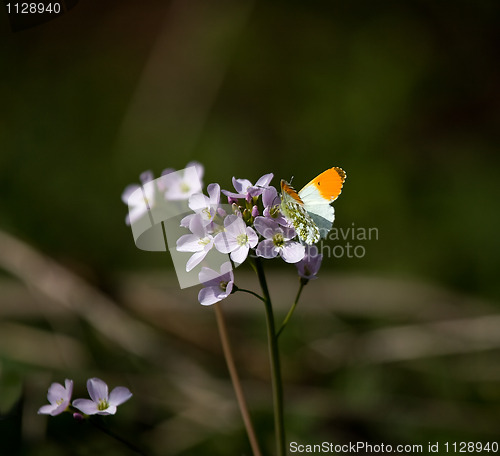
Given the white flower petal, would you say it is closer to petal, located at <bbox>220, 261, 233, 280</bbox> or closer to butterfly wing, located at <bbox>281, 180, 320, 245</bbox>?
petal, located at <bbox>220, 261, 233, 280</bbox>

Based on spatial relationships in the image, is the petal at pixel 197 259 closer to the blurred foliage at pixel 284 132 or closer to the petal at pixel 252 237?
the petal at pixel 252 237

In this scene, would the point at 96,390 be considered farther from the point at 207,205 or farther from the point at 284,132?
the point at 284,132

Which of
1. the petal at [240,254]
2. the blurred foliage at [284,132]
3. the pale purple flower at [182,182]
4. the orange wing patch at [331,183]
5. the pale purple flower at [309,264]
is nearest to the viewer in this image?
the petal at [240,254]

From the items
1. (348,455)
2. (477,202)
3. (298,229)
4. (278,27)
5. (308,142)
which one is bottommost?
(348,455)

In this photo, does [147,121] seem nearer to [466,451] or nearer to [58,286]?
[58,286]

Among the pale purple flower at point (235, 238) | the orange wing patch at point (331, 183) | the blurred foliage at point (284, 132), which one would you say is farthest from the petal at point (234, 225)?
the blurred foliage at point (284, 132)

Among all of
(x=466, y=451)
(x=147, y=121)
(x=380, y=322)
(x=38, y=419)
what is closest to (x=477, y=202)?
(x=380, y=322)
